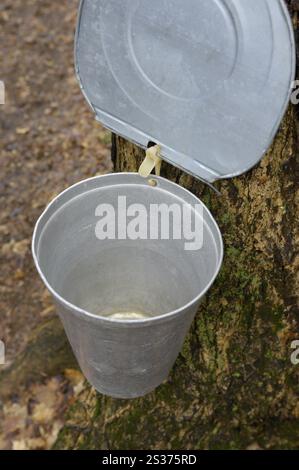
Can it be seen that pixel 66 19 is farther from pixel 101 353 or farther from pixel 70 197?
pixel 101 353

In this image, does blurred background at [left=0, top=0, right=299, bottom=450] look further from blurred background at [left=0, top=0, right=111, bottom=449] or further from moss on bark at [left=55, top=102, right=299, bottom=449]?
moss on bark at [left=55, top=102, right=299, bottom=449]

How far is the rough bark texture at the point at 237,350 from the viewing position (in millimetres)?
1718

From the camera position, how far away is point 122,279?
2006mm

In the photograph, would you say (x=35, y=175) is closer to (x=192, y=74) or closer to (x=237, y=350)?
(x=237, y=350)

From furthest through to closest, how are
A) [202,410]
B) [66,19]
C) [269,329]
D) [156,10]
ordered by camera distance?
[66,19], [202,410], [269,329], [156,10]

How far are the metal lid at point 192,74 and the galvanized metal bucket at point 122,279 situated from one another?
0.17m

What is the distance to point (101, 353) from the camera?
1479 millimetres

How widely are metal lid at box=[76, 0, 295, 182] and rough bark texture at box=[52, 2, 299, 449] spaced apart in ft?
0.65

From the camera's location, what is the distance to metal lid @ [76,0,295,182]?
4.21ft

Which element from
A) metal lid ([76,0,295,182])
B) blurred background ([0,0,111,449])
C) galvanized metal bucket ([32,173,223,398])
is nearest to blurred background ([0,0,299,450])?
blurred background ([0,0,111,449])

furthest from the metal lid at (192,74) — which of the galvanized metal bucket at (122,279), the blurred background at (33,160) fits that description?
the blurred background at (33,160)
